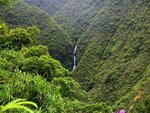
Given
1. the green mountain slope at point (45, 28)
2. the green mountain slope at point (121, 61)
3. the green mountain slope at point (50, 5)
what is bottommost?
the green mountain slope at point (121, 61)

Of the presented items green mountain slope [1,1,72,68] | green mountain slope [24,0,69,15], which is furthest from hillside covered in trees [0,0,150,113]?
green mountain slope [24,0,69,15]

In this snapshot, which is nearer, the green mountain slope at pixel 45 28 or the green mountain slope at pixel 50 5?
the green mountain slope at pixel 45 28

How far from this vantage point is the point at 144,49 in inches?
3027

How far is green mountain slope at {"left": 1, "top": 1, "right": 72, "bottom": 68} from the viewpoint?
94875 millimetres

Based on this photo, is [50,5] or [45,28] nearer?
[45,28]

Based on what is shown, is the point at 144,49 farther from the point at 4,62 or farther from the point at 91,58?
the point at 4,62

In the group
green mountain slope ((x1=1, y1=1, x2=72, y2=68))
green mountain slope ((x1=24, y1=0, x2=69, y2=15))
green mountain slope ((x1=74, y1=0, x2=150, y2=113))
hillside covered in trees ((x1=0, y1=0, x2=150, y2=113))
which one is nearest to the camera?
hillside covered in trees ((x1=0, y1=0, x2=150, y2=113))

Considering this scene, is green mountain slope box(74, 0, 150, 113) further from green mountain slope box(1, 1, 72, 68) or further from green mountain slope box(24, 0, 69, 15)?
green mountain slope box(24, 0, 69, 15)

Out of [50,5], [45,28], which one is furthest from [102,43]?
[50,5]

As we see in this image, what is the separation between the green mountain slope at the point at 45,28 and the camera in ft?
311

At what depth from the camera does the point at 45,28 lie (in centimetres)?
10356

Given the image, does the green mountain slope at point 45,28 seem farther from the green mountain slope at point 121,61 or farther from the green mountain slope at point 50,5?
the green mountain slope at point 50,5

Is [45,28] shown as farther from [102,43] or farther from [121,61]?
[121,61]

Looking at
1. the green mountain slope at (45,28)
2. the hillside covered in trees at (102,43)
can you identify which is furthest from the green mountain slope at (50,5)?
the green mountain slope at (45,28)
